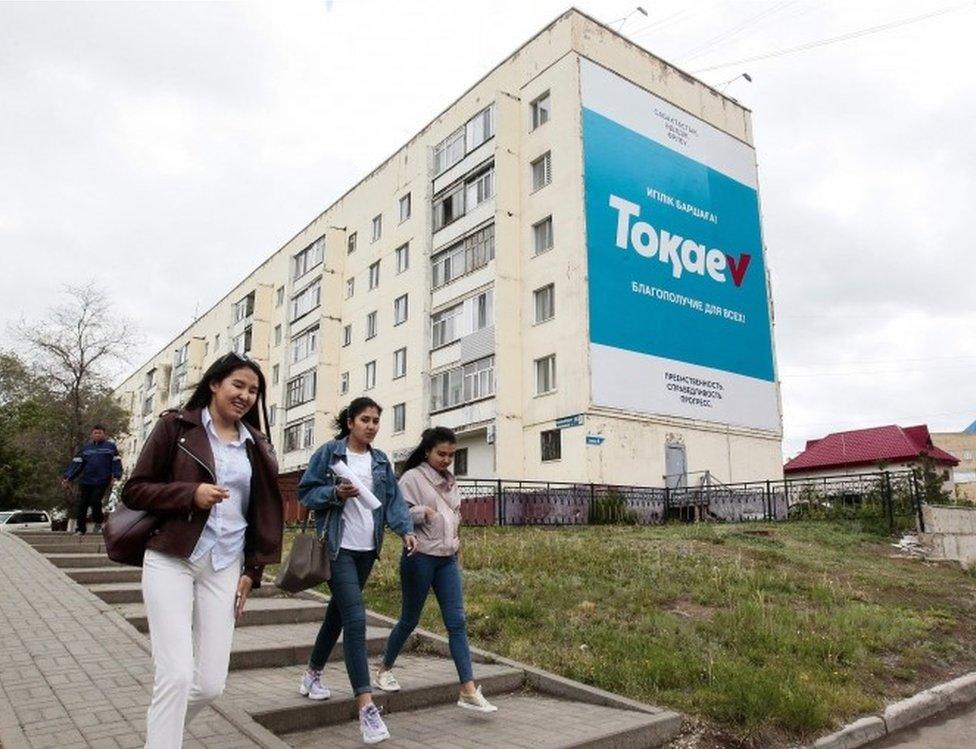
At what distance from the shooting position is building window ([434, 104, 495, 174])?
104 feet

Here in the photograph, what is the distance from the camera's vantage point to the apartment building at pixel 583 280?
87.6 ft

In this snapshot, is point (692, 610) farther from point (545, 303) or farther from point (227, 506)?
point (545, 303)

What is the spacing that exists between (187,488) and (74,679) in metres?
2.55

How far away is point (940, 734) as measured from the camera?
19.1ft

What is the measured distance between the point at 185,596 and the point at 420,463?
2.70 m

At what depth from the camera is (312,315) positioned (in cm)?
4344

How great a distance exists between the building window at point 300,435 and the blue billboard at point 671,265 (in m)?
19.8

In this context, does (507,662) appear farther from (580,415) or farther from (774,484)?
(580,415)

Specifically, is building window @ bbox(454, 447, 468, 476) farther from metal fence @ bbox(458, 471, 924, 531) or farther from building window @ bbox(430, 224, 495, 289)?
building window @ bbox(430, 224, 495, 289)

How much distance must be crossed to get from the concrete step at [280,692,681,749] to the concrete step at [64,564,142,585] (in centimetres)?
537

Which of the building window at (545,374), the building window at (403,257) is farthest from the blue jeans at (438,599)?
the building window at (403,257)

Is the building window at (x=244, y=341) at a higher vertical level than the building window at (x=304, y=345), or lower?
higher

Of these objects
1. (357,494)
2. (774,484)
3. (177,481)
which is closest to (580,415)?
(774,484)

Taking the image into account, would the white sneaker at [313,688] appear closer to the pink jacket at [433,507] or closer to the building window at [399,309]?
the pink jacket at [433,507]
